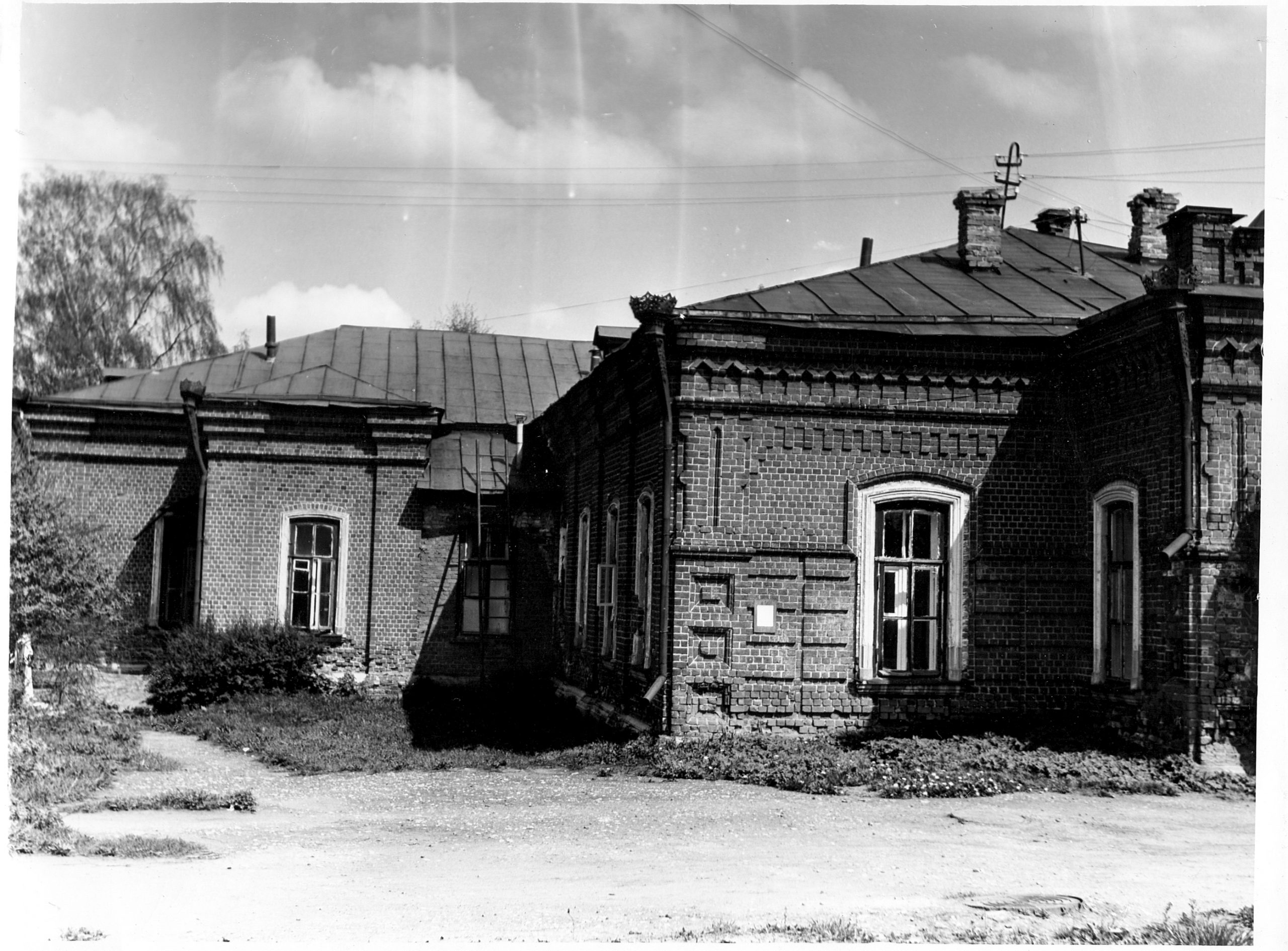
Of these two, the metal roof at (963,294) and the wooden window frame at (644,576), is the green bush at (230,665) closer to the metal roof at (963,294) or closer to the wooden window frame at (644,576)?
the wooden window frame at (644,576)

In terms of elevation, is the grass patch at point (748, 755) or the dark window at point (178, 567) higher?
the dark window at point (178, 567)

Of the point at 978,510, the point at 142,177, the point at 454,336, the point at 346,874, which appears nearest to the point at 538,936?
the point at 346,874

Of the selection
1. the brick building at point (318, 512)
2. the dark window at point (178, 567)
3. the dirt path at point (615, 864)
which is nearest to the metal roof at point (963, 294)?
the dirt path at point (615, 864)

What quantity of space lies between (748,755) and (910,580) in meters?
2.46

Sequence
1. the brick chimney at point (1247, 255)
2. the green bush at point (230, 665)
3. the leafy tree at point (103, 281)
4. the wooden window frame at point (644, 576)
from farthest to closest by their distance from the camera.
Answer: the leafy tree at point (103, 281)
the green bush at point (230, 665)
the wooden window frame at point (644, 576)
the brick chimney at point (1247, 255)

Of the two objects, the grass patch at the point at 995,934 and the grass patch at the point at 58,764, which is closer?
the grass patch at the point at 995,934

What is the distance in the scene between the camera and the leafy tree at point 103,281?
24281 mm

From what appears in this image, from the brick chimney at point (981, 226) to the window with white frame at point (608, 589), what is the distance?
5.05 m

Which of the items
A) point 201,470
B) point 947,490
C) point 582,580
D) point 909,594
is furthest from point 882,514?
point 201,470

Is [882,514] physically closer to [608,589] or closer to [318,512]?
[608,589]

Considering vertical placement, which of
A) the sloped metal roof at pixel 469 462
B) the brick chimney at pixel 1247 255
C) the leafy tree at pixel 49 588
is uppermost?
the brick chimney at pixel 1247 255

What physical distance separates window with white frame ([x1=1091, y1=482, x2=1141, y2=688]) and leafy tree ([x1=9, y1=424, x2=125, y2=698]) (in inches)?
383

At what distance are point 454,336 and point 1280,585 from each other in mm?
17135

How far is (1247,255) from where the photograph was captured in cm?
1040
